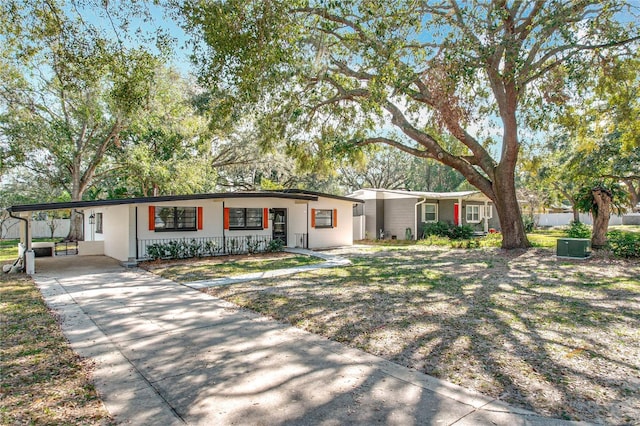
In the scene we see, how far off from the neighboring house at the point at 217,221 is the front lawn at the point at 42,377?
19.0 feet

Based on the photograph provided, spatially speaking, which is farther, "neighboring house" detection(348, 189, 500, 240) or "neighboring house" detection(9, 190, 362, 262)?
"neighboring house" detection(348, 189, 500, 240)

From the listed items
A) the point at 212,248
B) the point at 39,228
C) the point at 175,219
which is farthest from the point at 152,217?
the point at 39,228

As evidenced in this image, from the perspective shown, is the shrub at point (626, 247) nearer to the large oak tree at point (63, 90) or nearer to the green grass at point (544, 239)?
the green grass at point (544, 239)

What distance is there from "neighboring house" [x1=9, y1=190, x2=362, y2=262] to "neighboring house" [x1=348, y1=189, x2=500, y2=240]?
3.72m

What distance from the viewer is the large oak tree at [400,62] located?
7961mm

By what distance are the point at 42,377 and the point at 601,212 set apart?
46.9ft

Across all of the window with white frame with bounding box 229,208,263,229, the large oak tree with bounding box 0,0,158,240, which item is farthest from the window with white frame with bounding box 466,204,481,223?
the large oak tree with bounding box 0,0,158,240

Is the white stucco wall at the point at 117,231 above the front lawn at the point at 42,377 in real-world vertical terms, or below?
above

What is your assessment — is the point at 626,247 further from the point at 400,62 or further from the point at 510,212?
the point at 400,62

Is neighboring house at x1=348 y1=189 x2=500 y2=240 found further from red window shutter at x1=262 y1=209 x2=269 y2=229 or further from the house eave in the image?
red window shutter at x1=262 y1=209 x2=269 y2=229

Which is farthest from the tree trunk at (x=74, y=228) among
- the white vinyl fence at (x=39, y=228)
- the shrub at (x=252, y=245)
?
the shrub at (x=252, y=245)

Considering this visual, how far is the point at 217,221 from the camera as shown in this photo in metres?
14.5

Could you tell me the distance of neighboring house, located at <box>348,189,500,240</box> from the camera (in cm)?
2073

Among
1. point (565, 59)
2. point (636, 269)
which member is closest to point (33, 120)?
point (565, 59)
